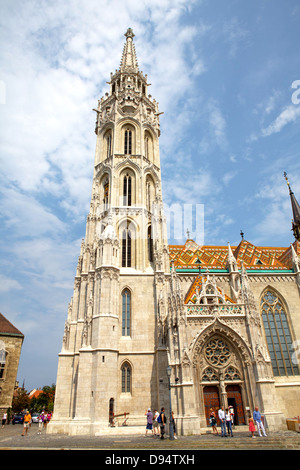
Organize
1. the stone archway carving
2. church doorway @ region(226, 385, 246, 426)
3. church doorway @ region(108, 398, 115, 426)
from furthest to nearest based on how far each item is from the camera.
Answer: church doorway @ region(108, 398, 115, 426) → the stone archway carving → church doorway @ region(226, 385, 246, 426)

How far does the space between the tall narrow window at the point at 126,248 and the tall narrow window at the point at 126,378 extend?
7589 mm

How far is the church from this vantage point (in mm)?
18234

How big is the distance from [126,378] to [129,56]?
3770 centimetres

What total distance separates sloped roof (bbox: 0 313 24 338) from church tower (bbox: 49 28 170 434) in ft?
56.2

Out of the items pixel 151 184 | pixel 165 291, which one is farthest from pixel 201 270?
pixel 151 184

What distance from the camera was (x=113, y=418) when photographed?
1877cm

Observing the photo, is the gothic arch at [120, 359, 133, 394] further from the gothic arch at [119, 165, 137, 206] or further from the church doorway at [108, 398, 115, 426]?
the gothic arch at [119, 165, 137, 206]

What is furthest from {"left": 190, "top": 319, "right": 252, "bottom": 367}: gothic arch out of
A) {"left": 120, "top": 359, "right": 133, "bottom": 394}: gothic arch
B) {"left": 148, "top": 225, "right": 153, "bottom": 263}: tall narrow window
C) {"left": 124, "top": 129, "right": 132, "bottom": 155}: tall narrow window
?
{"left": 124, "top": 129, "right": 132, "bottom": 155}: tall narrow window

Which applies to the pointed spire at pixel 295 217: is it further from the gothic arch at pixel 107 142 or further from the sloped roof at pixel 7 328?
the sloped roof at pixel 7 328

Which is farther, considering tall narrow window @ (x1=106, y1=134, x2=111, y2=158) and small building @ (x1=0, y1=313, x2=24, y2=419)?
small building @ (x1=0, y1=313, x2=24, y2=419)

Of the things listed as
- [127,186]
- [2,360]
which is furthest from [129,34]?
[2,360]

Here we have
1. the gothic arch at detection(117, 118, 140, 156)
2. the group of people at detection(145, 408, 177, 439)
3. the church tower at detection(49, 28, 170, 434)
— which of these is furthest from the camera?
the gothic arch at detection(117, 118, 140, 156)

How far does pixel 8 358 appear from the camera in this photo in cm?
3488
